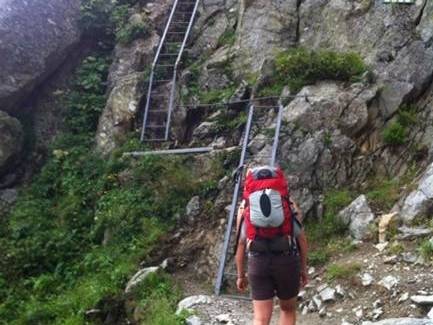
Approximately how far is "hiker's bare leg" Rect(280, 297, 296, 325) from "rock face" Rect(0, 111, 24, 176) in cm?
812

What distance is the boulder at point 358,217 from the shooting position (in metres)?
7.81

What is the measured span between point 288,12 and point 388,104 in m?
3.63

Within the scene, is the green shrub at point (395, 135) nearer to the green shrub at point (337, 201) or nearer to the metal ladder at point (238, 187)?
the green shrub at point (337, 201)

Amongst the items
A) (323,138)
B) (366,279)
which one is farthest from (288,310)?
(323,138)

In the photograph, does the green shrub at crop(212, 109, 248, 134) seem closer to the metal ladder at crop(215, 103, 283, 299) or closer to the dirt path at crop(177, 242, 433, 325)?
the metal ladder at crop(215, 103, 283, 299)

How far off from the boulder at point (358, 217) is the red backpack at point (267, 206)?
3433 millimetres

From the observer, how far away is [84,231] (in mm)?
9977

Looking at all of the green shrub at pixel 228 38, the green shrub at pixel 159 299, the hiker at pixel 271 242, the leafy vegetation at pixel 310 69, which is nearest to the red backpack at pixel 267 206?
the hiker at pixel 271 242

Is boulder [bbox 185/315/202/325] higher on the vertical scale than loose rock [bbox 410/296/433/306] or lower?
lower

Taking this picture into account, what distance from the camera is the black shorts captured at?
456 centimetres

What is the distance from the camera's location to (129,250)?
884 centimetres

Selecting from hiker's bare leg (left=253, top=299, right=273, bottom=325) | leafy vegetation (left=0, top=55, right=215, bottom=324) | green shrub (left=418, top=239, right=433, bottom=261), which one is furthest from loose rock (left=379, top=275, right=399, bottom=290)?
leafy vegetation (left=0, top=55, right=215, bottom=324)

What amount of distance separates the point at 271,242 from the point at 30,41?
9539 millimetres

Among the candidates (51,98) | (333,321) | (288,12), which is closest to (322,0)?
(288,12)
